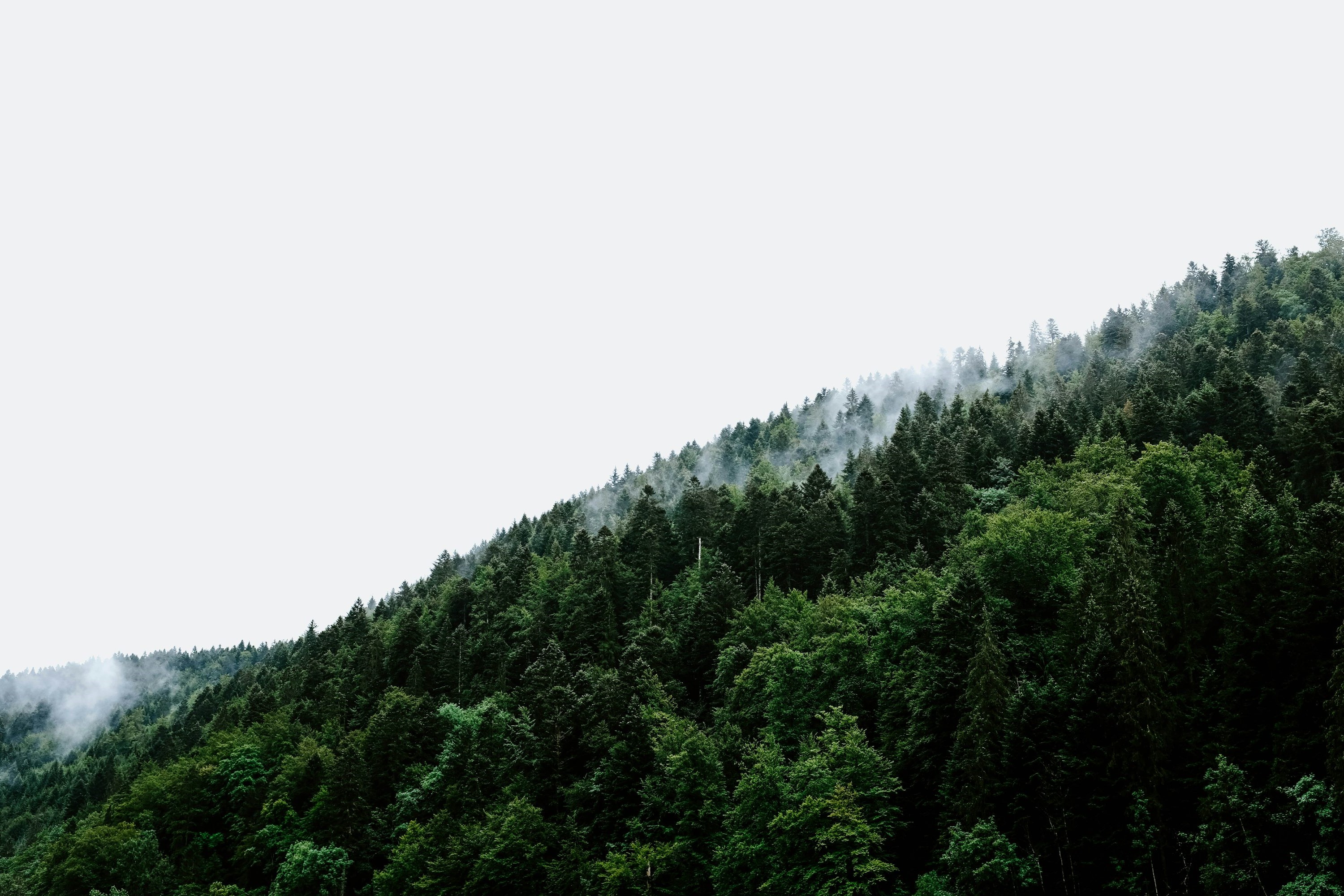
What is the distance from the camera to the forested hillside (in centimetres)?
3888

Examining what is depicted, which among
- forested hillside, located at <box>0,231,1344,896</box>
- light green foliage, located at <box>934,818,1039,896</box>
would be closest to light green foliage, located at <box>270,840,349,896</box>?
forested hillside, located at <box>0,231,1344,896</box>

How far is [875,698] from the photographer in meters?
54.7

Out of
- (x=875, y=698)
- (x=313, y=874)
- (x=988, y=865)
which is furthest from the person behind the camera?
(x=313, y=874)

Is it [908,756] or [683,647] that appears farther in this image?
[683,647]

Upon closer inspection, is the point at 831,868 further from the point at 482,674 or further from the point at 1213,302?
the point at 1213,302

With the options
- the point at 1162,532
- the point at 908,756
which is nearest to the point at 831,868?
the point at 908,756

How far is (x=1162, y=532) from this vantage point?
5512 cm

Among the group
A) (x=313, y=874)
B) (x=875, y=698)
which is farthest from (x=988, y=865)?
(x=313, y=874)

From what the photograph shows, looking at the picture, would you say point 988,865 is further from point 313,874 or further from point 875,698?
point 313,874

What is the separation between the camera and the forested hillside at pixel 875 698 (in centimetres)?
3888

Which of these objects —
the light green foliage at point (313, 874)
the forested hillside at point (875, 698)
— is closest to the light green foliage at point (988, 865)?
the forested hillside at point (875, 698)

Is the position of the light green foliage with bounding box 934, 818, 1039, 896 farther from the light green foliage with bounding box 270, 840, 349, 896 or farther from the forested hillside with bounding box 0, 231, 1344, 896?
the light green foliage with bounding box 270, 840, 349, 896

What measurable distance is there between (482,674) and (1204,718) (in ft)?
219

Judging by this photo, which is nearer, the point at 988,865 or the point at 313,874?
the point at 988,865
